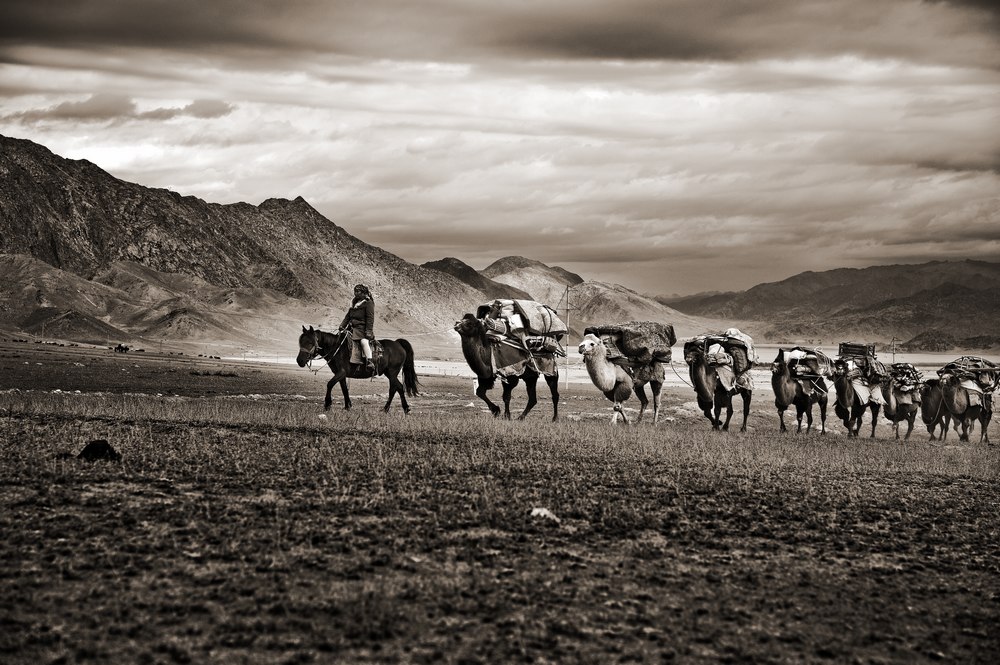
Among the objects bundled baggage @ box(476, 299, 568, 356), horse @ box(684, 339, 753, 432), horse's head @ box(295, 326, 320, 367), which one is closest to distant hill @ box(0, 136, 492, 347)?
horse's head @ box(295, 326, 320, 367)

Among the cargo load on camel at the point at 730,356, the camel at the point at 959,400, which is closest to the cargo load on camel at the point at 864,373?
the camel at the point at 959,400

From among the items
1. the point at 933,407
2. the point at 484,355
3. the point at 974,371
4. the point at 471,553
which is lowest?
the point at 471,553

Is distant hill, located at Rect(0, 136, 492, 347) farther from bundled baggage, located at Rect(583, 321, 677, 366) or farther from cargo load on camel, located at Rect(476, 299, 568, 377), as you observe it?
bundled baggage, located at Rect(583, 321, 677, 366)

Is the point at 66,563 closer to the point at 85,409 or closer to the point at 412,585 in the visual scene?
the point at 412,585

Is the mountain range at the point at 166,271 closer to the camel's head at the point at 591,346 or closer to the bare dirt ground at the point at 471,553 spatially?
the camel's head at the point at 591,346

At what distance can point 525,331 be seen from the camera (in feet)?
85.4

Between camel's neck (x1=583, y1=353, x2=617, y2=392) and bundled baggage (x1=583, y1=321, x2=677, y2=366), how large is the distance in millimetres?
301

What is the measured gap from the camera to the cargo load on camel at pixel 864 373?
1158 inches

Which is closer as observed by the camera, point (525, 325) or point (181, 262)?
point (525, 325)

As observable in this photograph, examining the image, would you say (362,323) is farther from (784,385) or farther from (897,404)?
(897,404)

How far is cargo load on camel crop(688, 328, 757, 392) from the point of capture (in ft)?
86.9

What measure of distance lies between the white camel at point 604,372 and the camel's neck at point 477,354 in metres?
2.37

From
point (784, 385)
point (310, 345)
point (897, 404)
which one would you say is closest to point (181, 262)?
point (310, 345)

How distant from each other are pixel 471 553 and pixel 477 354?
1558 centimetres
